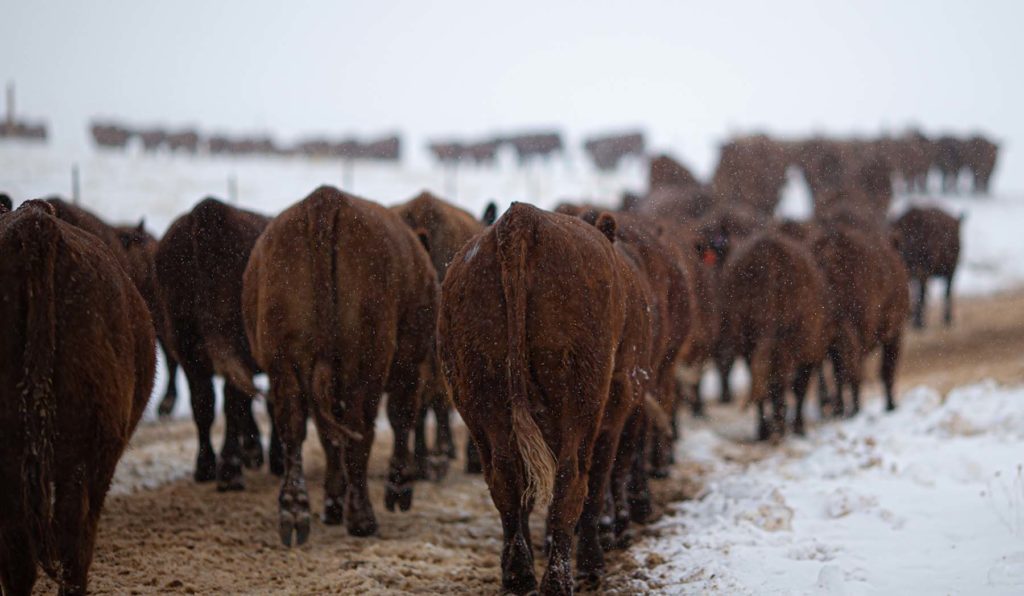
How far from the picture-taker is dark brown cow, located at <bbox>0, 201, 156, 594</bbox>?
3.62 m

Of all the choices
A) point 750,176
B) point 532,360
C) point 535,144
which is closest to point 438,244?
point 532,360

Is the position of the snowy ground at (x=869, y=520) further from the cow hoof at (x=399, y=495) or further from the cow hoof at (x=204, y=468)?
the cow hoof at (x=204, y=468)

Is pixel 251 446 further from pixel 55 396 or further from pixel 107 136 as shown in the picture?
pixel 107 136

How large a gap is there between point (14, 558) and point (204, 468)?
4.00 m

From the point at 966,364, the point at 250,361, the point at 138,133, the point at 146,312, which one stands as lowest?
the point at 966,364

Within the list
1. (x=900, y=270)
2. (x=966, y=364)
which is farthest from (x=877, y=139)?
(x=900, y=270)

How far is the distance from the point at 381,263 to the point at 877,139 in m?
41.4

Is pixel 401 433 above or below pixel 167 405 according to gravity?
above

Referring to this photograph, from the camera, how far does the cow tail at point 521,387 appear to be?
4.22 m

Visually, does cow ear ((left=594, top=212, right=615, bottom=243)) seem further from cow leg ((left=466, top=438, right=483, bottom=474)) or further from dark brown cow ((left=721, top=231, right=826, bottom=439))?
dark brown cow ((left=721, top=231, right=826, bottom=439))

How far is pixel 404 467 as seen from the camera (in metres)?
6.74

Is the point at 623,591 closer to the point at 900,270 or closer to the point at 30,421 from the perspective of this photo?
the point at 30,421

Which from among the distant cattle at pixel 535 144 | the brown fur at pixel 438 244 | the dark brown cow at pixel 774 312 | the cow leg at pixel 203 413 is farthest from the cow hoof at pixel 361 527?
the distant cattle at pixel 535 144

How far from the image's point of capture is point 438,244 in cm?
793
